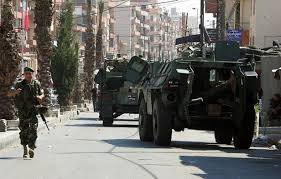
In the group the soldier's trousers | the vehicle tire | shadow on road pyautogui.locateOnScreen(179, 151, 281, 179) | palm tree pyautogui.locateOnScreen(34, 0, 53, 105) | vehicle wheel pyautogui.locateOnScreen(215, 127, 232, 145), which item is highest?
palm tree pyautogui.locateOnScreen(34, 0, 53, 105)

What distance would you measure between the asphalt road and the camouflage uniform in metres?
0.46

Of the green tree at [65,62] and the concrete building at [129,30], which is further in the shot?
the concrete building at [129,30]

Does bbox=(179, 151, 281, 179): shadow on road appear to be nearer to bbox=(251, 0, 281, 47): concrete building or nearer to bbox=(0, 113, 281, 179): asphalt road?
bbox=(0, 113, 281, 179): asphalt road

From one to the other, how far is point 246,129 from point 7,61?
31.8 feet

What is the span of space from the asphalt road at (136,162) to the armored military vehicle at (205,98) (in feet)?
2.01

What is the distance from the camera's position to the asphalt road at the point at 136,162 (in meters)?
13.2

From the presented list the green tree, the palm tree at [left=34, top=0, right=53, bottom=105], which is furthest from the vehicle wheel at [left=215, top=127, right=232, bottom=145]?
the green tree

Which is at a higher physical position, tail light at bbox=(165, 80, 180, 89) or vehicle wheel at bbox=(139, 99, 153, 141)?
tail light at bbox=(165, 80, 180, 89)

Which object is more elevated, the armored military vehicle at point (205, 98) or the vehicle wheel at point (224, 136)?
the armored military vehicle at point (205, 98)

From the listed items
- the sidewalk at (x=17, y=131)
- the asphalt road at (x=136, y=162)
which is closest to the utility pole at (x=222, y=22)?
the sidewalk at (x=17, y=131)

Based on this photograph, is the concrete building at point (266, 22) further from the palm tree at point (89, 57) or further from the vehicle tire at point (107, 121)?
the vehicle tire at point (107, 121)

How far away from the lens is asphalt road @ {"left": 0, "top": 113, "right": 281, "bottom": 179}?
43.3 feet

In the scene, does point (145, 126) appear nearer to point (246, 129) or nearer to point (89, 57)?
point (246, 129)

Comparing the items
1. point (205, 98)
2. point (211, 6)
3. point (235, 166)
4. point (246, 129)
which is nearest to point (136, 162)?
point (235, 166)
